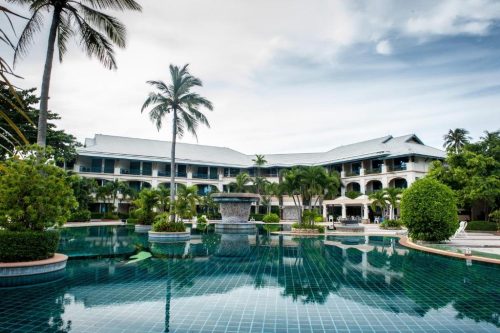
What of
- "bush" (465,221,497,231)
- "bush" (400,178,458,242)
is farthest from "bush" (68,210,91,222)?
"bush" (465,221,497,231)

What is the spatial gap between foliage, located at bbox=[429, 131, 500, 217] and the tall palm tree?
815 inches

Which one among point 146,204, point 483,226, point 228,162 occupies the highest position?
point 228,162

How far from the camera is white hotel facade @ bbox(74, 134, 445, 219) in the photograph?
1657 inches

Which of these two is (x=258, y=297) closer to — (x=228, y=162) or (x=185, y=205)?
(x=185, y=205)

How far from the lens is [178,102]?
25.8m

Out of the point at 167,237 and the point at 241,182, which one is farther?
the point at 241,182

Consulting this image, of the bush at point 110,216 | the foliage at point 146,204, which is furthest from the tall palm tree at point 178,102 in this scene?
the bush at point 110,216

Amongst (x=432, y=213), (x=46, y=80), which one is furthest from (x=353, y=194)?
(x=46, y=80)

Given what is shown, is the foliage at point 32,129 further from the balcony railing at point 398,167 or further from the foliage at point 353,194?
the balcony railing at point 398,167

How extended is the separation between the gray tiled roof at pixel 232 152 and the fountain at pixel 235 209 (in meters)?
19.7

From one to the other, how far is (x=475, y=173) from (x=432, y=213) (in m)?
15.3

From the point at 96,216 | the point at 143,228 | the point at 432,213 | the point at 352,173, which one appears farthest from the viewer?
the point at 352,173

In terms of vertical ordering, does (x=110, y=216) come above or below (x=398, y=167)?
below

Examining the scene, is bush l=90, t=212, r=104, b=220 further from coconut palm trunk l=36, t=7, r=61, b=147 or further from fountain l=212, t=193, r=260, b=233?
coconut palm trunk l=36, t=7, r=61, b=147
